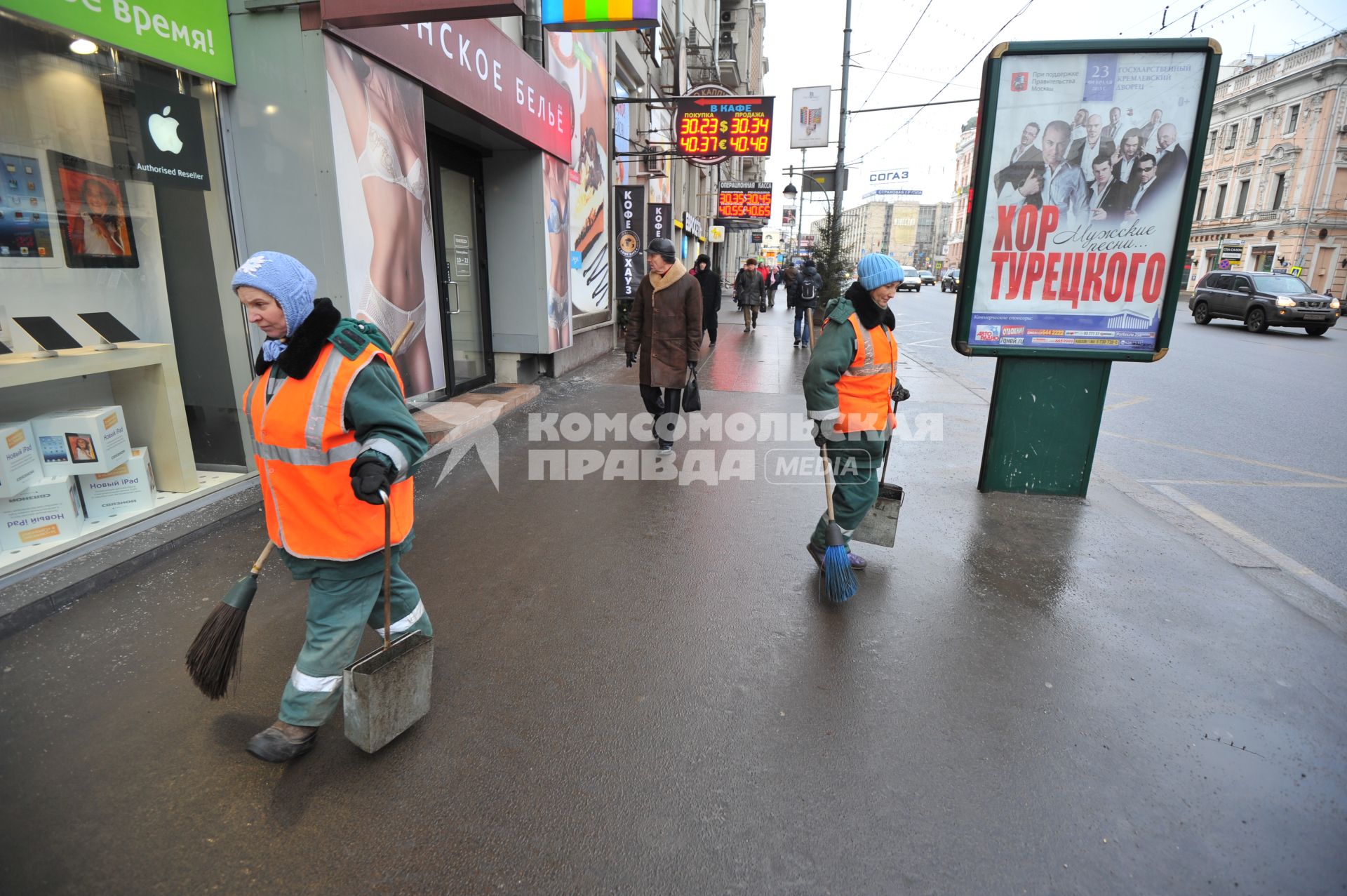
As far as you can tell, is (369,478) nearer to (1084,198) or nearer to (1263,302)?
(1084,198)

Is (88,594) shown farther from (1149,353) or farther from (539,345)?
(1149,353)

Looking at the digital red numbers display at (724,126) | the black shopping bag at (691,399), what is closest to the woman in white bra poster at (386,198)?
the black shopping bag at (691,399)

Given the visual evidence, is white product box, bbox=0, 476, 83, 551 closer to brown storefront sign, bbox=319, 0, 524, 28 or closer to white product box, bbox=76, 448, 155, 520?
white product box, bbox=76, 448, 155, 520

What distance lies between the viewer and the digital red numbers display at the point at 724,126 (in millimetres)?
11523

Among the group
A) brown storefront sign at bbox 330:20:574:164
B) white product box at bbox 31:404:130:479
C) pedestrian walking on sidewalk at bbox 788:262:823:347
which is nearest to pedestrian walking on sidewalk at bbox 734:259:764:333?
pedestrian walking on sidewalk at bbox 788:262:823:347

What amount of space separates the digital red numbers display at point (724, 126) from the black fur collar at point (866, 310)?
9.06 metres

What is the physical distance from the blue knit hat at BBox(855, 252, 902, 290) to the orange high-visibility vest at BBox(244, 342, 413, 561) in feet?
7.77

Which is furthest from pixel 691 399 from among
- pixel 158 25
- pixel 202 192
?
pixel 158 25

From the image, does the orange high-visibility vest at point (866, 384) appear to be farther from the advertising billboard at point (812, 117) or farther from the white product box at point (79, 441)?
the advertising billboard at point (812, 117)

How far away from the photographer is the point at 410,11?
4273 mm

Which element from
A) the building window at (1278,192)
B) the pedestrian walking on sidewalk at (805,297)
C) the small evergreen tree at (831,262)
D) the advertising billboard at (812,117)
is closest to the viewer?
the pedestrian walking on sidewalk at (805,297)

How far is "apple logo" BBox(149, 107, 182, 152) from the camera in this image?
4035mm

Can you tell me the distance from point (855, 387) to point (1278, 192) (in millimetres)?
51955

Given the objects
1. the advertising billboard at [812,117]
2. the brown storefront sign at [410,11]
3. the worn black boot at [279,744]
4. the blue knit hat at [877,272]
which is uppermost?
the advertising billboard at [812,117]
